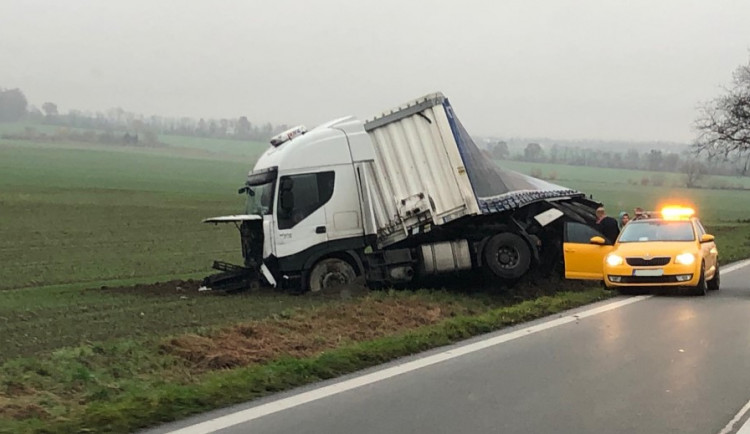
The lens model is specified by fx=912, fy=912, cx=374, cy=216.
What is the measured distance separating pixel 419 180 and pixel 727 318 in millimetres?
6051

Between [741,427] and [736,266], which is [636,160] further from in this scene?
[741,427]

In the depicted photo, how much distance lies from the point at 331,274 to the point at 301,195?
5.17 ft

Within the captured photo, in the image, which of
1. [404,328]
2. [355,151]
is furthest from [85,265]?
[404,328]

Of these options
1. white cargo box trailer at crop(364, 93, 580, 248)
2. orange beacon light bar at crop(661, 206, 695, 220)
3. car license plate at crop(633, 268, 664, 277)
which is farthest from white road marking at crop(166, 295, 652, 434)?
orange beacon light bar at crop(661, 206, 695, 220)

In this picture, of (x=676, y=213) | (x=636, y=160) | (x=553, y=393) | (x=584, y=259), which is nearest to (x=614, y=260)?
(x=584, y=259)

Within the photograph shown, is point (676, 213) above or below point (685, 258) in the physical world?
above

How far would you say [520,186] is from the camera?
59.4 ft

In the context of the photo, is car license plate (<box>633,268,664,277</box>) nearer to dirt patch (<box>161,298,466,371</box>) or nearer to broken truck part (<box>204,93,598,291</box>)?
broken truck part (<box>204,93,598,291</box>)

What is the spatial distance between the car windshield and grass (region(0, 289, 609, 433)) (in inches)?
189

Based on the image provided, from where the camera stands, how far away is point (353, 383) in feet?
26.8

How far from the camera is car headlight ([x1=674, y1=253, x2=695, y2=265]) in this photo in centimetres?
1561

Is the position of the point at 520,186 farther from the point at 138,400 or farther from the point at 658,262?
the point at 138,400

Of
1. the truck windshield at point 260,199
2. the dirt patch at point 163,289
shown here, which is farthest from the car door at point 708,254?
the dirt patch at point 163,289

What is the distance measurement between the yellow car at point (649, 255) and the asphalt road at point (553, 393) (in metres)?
4.10
